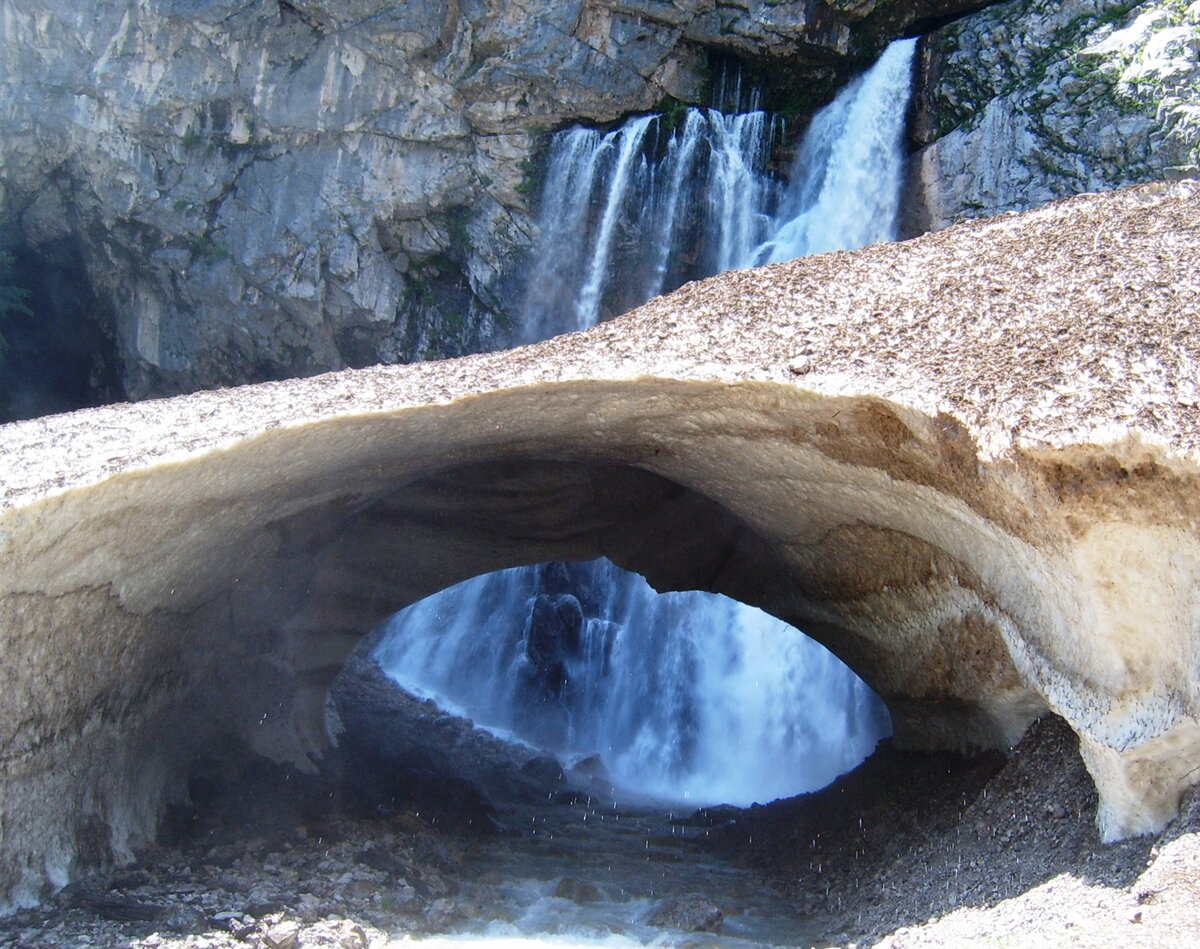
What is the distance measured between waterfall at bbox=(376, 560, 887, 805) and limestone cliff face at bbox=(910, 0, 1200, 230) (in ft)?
16.4

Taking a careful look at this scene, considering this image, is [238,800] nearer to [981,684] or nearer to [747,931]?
[747,931]

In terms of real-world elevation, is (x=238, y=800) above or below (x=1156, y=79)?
below

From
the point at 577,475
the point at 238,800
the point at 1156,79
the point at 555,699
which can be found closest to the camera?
the point at 238,800

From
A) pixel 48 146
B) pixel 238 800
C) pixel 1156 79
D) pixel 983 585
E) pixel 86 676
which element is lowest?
pixel 238 800

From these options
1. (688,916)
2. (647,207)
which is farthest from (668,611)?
(688,916)

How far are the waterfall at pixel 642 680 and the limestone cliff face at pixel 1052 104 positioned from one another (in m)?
4.99

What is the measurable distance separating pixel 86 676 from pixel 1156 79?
11.0 meters

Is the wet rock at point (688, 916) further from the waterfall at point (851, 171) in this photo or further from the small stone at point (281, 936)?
the waterfall at point (851, 171)

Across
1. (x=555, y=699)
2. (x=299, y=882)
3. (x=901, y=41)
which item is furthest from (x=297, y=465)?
(x=901, y=41)

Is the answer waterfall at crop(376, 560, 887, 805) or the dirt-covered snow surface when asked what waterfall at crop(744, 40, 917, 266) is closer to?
waterfall at crop(376, 560, 887, 805)

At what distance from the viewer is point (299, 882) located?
490 cm

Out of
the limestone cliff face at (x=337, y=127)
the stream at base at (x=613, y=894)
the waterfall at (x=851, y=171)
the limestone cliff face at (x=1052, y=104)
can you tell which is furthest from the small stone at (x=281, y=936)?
the limestone cliff face at (x=337, y=127)

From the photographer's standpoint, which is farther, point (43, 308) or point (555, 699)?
point (43, 308)

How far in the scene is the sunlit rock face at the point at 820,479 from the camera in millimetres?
3805
